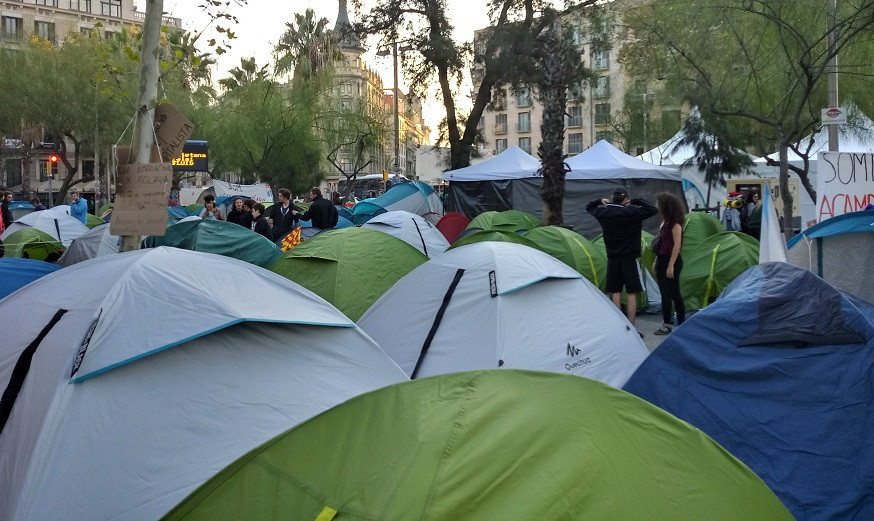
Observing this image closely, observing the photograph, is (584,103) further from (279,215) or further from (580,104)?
(279,215)

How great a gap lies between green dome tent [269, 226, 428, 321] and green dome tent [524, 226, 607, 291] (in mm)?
2240

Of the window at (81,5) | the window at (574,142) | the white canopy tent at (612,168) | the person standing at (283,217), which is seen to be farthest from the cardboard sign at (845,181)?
the window at (81,5)

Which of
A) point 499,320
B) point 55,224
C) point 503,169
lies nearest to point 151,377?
point 499,320

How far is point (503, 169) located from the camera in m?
21.6

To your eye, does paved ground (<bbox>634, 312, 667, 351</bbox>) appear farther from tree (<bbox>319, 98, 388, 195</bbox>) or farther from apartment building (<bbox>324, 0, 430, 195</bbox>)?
tree (<bbox>319, 98, 388, 195</bbox>)

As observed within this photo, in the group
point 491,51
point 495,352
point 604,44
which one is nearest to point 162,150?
point 495,352

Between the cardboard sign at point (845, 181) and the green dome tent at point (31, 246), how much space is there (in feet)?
40.7

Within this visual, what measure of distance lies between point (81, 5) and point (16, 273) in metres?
57.1

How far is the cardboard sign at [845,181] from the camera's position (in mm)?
12336

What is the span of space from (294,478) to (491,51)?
20024 millimetres

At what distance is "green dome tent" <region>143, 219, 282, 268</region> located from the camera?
10625 millimetres

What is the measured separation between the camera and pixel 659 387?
15.4 ft

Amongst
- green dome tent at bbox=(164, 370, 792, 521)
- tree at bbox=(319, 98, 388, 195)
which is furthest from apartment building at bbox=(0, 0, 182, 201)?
green dome tent at bbox=(164, 370, 792, 521)

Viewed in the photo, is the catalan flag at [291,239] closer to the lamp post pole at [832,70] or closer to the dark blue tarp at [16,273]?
the dark blue tarp at [16,273]
